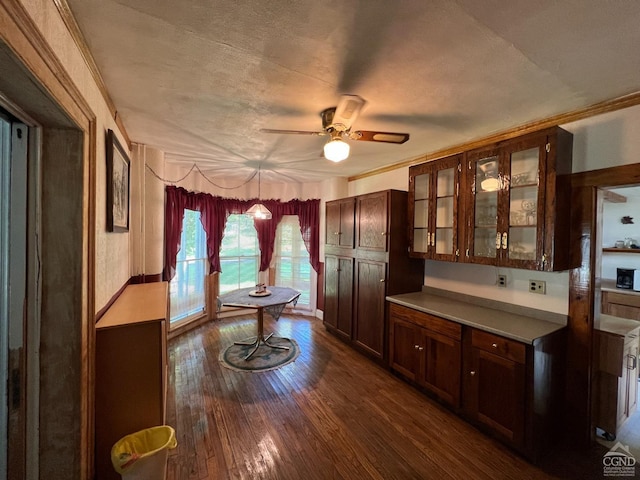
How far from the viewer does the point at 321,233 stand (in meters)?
4.90

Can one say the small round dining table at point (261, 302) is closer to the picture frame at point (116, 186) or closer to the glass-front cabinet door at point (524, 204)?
the picture frame at point (116, 186)

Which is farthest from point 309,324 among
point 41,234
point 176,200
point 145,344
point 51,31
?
point 51,31

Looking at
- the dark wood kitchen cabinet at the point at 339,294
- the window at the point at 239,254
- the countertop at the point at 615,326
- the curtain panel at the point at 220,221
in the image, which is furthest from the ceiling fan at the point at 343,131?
the window at the point at 239,254

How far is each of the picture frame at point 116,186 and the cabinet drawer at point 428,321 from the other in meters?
2.66

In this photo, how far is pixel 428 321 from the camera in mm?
2553

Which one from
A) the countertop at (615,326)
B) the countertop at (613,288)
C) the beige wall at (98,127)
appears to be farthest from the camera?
the countertop at (613,288)

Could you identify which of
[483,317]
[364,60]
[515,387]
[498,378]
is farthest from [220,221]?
[515,387]

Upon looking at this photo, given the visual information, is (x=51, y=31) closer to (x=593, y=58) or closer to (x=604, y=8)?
(x=604, y=8)

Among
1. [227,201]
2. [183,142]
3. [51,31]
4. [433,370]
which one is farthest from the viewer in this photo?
[227,201]

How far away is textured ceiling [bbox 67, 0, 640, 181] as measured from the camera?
1.16m

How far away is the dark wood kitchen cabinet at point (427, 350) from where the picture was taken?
231 centimetres

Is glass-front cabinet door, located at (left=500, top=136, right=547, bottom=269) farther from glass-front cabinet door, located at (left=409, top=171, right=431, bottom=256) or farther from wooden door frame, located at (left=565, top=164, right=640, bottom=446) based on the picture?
glass-front cabinet door, located at (left=409, top=171, right=431, bottom=256)

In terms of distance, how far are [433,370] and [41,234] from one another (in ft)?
9.64

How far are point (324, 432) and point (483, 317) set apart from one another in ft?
5.34
